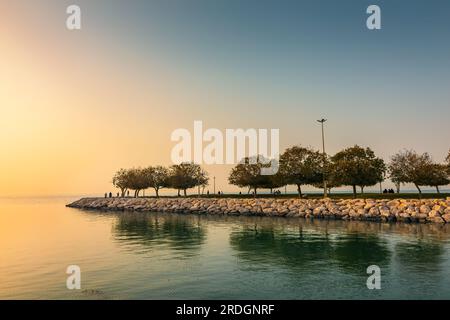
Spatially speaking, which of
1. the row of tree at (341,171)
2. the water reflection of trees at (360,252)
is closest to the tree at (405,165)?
the row of tree at (341,171)

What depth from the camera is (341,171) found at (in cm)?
6744

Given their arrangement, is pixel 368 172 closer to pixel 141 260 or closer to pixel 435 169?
pixel 435 169

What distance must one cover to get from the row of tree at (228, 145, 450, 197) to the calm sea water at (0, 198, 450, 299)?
34.5 m

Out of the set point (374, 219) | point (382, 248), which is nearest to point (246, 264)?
point (382, 248)

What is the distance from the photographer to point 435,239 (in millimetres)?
28500

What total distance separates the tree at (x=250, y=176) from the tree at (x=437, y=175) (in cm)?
3003

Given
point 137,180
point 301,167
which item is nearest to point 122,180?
point 137,180

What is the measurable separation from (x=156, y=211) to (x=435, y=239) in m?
54.4

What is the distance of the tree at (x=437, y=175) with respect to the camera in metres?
69.4

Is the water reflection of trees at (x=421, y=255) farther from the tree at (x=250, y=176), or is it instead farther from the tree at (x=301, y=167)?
the tree at (x=250, y=176)

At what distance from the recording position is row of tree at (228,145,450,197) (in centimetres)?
6756

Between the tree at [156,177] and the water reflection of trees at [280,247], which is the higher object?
the tree at [156,177]

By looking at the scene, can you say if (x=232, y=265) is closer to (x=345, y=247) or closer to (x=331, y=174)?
(x=345, y=247)
